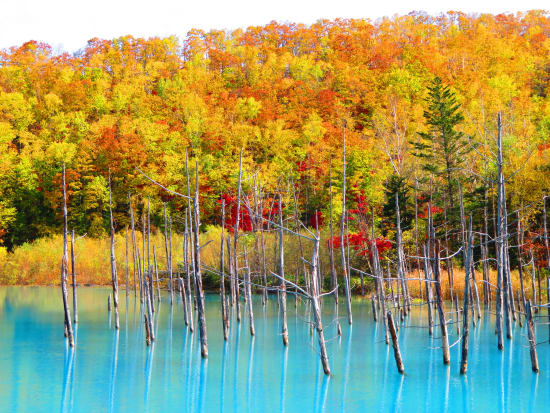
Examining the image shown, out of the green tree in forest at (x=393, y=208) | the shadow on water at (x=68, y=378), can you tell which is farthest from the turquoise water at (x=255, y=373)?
the green tree in forest at (x=393, y=208)

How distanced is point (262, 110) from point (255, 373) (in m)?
44.1

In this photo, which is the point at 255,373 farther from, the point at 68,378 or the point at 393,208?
the point at 393,208

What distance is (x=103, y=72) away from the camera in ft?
224

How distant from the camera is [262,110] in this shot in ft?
193

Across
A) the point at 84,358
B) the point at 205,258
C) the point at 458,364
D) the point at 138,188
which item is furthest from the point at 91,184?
the point at 458,364

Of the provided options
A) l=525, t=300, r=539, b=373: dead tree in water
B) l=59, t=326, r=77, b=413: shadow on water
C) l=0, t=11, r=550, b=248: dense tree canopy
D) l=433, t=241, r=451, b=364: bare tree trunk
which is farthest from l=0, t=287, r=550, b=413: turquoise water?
l=0, t=11, r=550, b=248: dense tree canopy

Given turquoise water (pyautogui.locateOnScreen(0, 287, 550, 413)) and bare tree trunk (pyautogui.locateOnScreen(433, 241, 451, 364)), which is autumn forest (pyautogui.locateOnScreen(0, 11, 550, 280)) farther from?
bare tree trunk (pyautogui.locateOnScreen(433, 241, 451, 364))

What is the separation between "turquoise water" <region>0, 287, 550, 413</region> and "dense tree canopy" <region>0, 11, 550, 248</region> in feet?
49.4

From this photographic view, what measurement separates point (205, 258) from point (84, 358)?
1800cm

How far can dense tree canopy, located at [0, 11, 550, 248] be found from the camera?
152 feet

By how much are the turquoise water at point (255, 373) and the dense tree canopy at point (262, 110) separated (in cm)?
1507

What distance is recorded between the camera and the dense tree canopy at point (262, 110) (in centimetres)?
4625

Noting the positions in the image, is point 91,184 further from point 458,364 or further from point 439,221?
point 458,364

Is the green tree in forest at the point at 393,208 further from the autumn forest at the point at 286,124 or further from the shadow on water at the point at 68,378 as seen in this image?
the shadow on water at the point at 68,378
